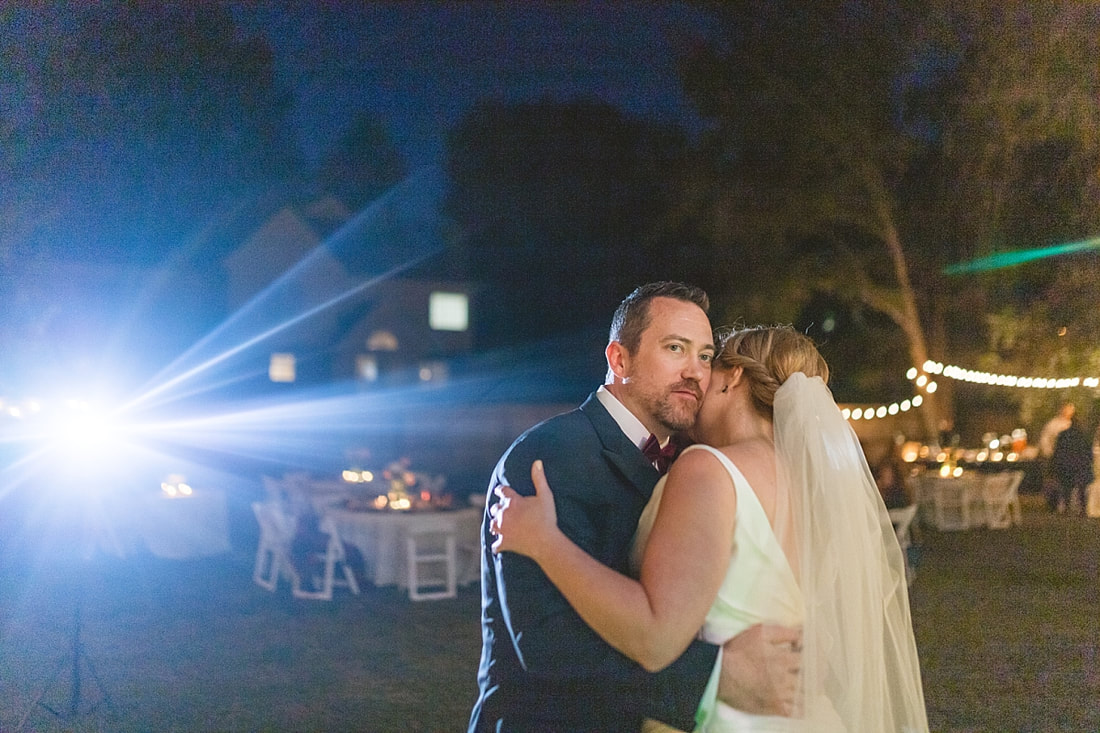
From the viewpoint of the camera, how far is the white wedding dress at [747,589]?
8.03 feet

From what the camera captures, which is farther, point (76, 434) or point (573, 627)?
point (76, 434)

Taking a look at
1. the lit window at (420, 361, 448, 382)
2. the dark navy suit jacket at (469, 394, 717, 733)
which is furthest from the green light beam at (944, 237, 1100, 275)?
the lit window at (420, 361, 448, 382)

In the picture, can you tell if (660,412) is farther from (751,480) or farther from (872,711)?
(872,711)

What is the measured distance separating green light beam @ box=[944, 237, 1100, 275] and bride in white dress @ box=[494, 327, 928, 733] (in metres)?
11.5

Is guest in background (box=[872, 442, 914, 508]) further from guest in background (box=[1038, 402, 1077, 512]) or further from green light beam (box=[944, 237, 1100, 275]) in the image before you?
guest in background (box=[1038, 402, 1077, 512])

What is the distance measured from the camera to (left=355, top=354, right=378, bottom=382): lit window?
3691 centimetres

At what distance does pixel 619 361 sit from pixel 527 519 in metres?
0.61

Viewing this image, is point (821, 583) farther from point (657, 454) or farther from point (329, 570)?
point (329, 570)

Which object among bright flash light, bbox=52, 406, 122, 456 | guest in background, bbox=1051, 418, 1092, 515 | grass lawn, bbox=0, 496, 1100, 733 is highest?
bright flash light, bbox=52, 406, 122, 456

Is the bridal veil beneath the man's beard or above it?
beneath

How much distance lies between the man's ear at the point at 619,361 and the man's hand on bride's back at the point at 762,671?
29.8 inches

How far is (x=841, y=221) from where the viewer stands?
21.5 metres

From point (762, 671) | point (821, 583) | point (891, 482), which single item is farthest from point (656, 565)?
point (891, 482)

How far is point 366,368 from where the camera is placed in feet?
122
